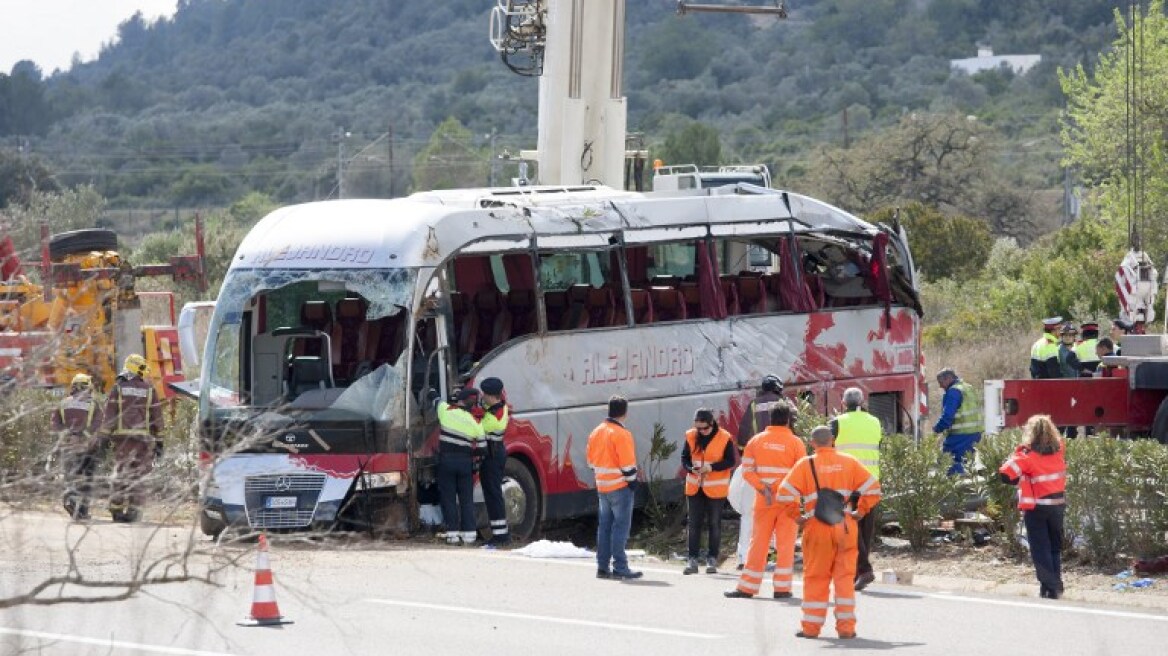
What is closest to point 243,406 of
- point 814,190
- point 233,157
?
point 814,190

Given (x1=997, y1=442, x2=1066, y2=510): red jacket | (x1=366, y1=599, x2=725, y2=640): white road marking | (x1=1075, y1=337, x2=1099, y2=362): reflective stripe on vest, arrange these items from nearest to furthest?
(x1=366, y1=599, x2=725, y2=640): white road marking
(x1=997, y1=442, x2=1066, y2=510): red jacket
(x1=1075, y1=337, x2=1099, y2=362): reflective stripe on vest

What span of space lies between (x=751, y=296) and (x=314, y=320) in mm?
4919

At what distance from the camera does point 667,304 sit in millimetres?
20297

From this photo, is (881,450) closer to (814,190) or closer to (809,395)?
(809,395)

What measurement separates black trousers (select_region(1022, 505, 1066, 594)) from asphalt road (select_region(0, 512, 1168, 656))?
0.74 ft

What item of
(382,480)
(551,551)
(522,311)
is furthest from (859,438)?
(522,311)

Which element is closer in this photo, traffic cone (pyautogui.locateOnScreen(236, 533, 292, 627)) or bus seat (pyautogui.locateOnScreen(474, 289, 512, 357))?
traffic cone (pyautogui.locateOnScreen(236, 533, 292, 627))

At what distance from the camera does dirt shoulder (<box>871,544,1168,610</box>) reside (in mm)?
14859

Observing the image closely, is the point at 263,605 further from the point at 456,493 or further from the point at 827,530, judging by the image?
the point at 456,493

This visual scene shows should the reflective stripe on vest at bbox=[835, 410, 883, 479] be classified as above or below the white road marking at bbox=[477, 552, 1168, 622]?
above

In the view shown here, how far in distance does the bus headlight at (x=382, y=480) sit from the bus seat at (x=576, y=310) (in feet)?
8.71

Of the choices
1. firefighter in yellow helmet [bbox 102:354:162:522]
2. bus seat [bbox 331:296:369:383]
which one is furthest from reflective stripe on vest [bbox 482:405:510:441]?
firefighter in yellow helmet [bbox 102:354:162:522]

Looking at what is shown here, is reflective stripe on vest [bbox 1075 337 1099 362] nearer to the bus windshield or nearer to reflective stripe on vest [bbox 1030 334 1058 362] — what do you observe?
reflective stripe on vest [bbox 1030 334 1058 362]

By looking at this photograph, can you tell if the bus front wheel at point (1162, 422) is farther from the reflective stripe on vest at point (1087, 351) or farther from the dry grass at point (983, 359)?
the dry grass at point (983, 359)
